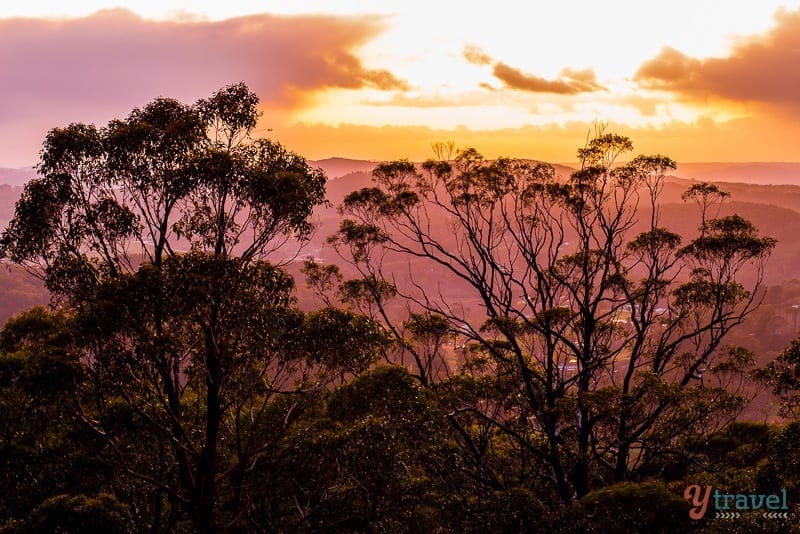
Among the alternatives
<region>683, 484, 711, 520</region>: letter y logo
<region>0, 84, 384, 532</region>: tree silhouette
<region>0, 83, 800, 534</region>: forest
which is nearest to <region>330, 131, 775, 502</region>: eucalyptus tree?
<region>0, 83, 800, 534</region>: forest

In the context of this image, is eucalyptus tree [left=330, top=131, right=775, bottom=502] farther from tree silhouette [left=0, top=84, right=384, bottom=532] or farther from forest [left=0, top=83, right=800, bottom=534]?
tree silhouette [left=0, top=84, right=384, bottom=532]

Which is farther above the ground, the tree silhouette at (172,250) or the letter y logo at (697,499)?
the tree silhouette at (172,250)

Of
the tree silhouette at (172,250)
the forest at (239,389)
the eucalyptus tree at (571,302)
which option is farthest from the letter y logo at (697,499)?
the tree silhouette at (172,250)

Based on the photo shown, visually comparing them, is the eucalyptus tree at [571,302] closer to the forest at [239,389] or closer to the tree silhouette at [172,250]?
the forest at [239,389]

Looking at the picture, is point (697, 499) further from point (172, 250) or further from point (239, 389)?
point (172, 250)

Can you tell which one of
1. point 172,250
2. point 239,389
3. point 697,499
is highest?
point 172,250

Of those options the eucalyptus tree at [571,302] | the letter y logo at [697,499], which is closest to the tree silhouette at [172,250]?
the eucalyptus tree at [571,302]

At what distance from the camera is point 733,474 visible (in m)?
14.5

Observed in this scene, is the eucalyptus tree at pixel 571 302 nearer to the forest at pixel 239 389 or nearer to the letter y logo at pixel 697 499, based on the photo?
the forest at pixel 239 389

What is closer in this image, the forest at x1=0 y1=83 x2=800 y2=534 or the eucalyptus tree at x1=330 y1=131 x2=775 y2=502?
the forest at x1=0 y1=83 x2=800 y2=534

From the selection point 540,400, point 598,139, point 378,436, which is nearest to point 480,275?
point 540,400

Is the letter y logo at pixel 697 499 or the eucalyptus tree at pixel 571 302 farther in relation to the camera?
the eucalyptus tree at pixel 571 302

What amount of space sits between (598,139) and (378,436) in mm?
13318

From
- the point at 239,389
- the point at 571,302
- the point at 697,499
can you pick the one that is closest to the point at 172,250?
the point at 239,389
